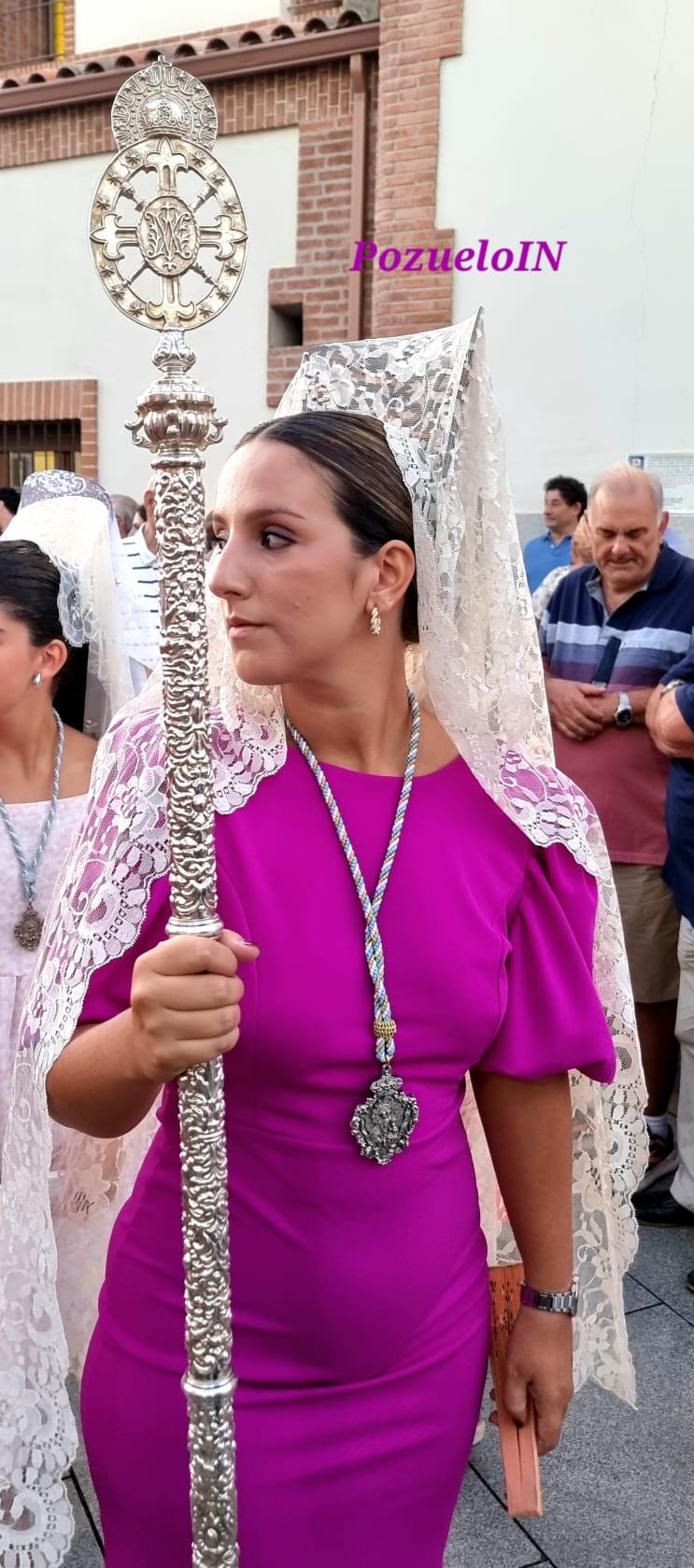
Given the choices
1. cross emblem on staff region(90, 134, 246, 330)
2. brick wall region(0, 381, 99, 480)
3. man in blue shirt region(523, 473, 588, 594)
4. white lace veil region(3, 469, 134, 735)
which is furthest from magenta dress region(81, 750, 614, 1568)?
brick wall region(0, 381, 99, 480)

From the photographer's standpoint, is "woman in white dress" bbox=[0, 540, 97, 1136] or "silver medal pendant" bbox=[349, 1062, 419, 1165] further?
"woman in white dress" bbox=[0, 540, 97, 1136]

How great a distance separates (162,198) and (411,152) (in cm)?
689

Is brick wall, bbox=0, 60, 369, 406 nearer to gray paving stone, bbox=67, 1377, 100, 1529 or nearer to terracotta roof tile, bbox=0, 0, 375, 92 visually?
terracotta roof tile, bbox=0, 0, 375, 92

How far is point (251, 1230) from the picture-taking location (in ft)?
4.39

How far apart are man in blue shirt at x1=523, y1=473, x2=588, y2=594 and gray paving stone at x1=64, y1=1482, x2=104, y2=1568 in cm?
498

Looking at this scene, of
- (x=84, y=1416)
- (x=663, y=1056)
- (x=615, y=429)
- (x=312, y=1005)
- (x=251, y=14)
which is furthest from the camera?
(x=251, y=14)

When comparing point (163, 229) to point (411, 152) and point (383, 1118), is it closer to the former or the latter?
point (383, 1118)

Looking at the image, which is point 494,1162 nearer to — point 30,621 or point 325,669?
point 325,669

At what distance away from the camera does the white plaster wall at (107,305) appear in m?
7.86

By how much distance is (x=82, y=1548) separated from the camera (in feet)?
7.45

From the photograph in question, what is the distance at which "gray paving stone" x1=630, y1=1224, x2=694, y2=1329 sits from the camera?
308 cm


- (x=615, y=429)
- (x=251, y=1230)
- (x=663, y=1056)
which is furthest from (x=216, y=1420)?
(x=615, y=429)

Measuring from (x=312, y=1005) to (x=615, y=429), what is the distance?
598cm

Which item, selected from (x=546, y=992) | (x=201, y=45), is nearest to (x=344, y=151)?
(x=201, y=45)
